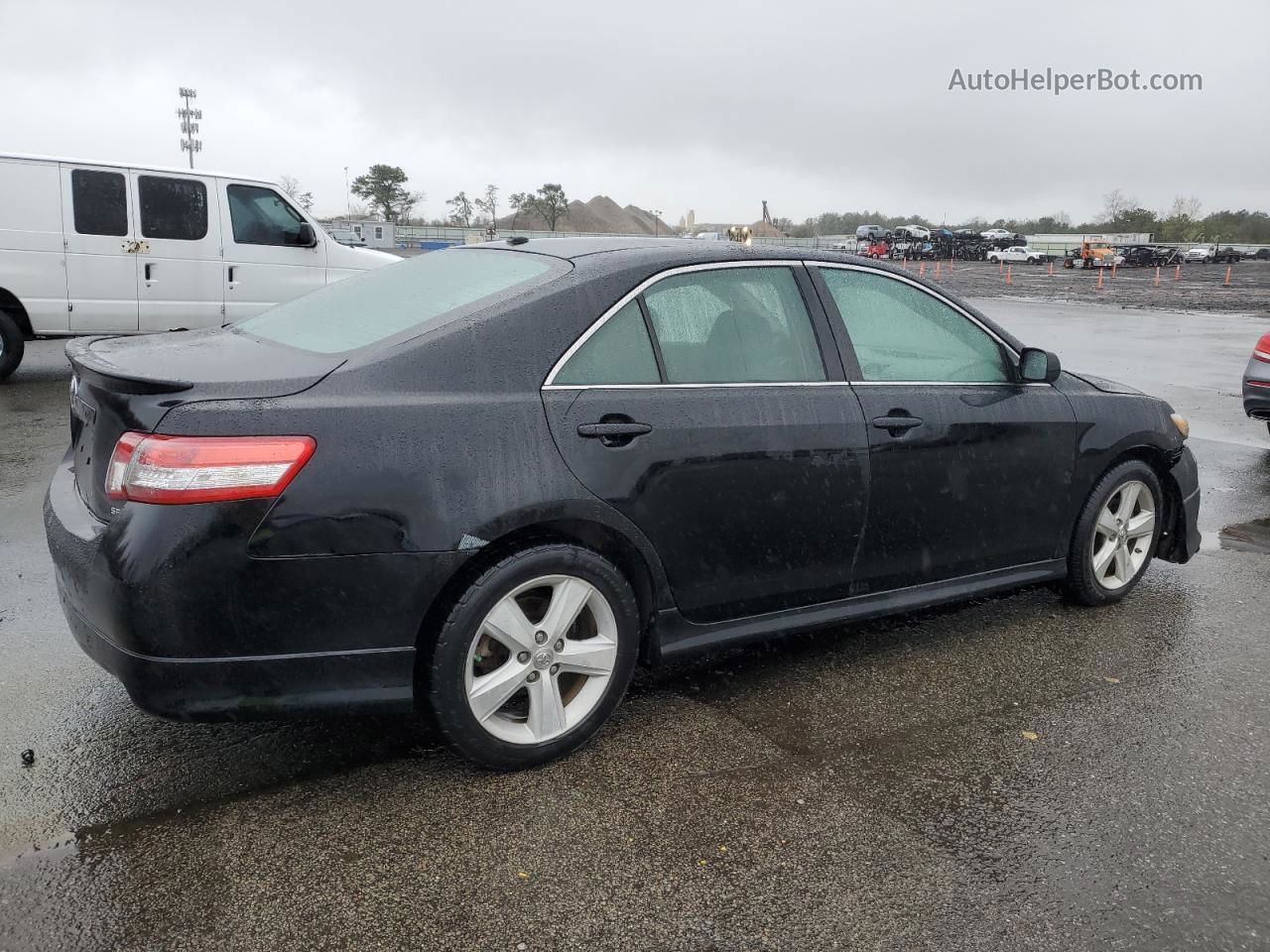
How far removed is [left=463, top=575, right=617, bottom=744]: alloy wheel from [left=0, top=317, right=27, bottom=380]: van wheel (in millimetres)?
8516

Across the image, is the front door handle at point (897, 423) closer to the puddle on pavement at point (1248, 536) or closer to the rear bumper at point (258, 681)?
the rear bumper at point (258, 681)

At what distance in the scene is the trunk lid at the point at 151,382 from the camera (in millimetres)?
2699

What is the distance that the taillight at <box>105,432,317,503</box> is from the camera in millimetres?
2584

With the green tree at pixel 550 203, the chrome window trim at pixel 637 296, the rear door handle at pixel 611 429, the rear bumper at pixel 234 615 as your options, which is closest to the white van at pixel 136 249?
the rear bumper at pixel 234 615

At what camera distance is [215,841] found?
268 cm

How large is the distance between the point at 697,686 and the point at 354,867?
1.49 metres

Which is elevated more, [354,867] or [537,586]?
[537,586]

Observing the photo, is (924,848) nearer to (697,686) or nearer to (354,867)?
(697,686)

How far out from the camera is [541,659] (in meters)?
3.02

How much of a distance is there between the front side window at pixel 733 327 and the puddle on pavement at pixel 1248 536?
11.4ft

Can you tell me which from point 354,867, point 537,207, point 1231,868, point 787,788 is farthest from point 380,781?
point 537,207

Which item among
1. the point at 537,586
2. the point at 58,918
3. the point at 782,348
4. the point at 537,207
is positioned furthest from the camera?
the point at 537,207

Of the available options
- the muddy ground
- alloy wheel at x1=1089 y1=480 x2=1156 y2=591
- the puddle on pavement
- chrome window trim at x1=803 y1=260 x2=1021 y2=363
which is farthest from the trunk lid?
the muddy ground

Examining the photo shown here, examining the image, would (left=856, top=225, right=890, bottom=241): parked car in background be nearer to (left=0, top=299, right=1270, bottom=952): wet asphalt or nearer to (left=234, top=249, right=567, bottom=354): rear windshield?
(left=0, top=299, right=1270, bottom=952): wet asphalt
